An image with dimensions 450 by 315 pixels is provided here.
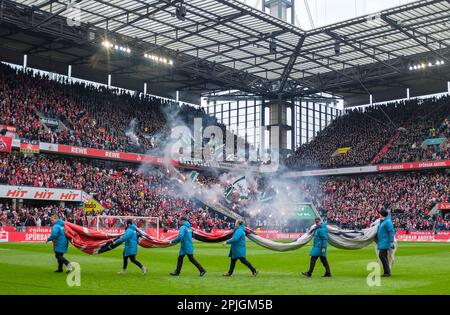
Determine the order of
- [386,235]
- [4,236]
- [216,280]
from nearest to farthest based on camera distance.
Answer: [216,280] → [386,235] → [4,236]

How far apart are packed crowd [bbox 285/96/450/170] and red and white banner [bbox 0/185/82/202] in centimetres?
A: 3139

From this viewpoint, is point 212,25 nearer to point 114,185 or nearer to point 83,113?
point 114,185

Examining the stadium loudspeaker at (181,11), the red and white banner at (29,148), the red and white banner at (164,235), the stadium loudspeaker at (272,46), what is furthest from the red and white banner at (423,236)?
the red and white banner at (29,148)

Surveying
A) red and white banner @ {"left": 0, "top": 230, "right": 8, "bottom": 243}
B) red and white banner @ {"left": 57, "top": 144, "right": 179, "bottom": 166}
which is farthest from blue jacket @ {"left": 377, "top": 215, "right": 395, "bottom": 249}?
red and white banner @ {"left": 57, "top": 144, "right": 179, "bottom": 166}

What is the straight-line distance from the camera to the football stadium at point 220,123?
1737 inches

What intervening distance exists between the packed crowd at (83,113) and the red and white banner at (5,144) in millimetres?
2156

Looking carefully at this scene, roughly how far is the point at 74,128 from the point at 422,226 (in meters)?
33.3

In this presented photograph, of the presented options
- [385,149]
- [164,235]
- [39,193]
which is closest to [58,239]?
[164,235]

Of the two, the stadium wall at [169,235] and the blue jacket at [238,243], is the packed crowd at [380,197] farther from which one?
the blue jacket at [238,243]

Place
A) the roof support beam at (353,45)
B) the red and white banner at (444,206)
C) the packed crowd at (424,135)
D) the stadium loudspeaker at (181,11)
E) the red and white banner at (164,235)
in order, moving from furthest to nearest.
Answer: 1. the packed crowd at (424,135)
2. the red and white banner at (444,206)
3. the roof support beam at (353,45)
4. the stadium loudspeaker at (181,11)
5. the red and white banner at (164,235)

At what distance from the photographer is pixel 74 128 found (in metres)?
54.3

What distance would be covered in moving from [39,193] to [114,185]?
8.11m

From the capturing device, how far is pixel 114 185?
170 feet

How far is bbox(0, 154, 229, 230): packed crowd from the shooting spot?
45281 millimetres
